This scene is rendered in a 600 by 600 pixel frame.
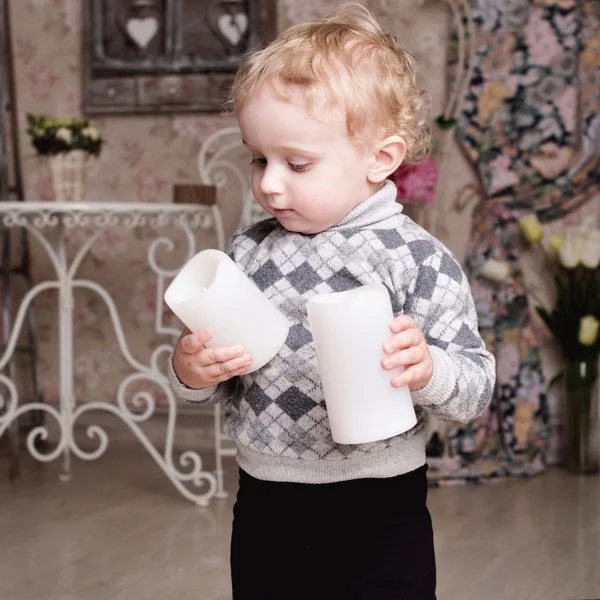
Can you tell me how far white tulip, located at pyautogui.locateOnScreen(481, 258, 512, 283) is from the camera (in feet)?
9.65

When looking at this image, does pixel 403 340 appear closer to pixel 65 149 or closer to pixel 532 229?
pixel 65 149

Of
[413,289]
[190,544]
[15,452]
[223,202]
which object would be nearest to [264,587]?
[413,289]

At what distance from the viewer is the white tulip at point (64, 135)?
8.66 feet

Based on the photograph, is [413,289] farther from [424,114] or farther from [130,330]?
[130,330]

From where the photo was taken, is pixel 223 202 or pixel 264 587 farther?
pixel 223 202

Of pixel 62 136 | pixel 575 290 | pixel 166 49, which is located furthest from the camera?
pixel 166 49

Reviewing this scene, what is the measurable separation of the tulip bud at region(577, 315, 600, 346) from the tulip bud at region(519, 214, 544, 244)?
0.26 meters

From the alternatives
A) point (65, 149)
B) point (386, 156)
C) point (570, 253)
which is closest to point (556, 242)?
point (570, 253)

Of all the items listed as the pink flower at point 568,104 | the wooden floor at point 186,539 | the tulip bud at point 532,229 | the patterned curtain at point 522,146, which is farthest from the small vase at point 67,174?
the pink flower at point 568,104

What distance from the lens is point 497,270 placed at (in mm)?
→ 2945

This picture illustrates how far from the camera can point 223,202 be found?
→ 10.6ft

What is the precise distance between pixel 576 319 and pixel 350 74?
2.04m

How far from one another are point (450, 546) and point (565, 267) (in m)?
1.02

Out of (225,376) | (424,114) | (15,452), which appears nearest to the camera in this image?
(225,376)
